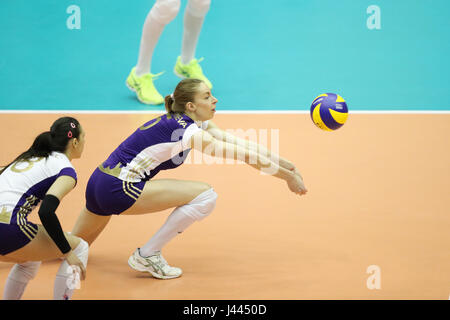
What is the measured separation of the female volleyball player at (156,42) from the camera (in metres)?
7.50

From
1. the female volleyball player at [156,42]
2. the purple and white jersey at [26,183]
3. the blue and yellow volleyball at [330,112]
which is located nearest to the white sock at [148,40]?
the female volleyball player at [156,42]

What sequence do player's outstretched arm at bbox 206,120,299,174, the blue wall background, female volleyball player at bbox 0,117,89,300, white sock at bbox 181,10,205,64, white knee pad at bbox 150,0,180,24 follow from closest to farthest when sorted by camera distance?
1. female volleyball player at bbox 0,117,89,300
2. player's outstretched arm at bbox 206,120,299,174
3. white knee pad at bbox 150,0,180,24
4. white sock at bbox 181,10,205,64
5. the blue wall background

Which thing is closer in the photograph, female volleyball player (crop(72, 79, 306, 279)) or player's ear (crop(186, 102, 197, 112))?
female volleyball player (crop(72, 79, 306, 279))

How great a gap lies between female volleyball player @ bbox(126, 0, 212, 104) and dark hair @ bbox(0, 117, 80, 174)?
3.99 meters

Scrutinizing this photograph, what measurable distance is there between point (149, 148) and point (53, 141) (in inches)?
27.3

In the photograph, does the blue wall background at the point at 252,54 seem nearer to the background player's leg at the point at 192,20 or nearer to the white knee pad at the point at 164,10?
the background player's leg at the point at 192,20

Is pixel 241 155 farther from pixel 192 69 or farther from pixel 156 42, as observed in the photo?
pixel 192 69

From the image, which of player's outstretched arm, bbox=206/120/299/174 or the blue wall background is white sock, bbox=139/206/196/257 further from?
the blue wall background

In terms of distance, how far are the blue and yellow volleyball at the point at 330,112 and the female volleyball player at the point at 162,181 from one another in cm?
86

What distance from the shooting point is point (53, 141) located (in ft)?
12.0

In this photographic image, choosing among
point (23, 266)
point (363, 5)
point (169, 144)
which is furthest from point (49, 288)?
point (363, 5)

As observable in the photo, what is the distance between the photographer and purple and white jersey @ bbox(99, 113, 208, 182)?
414cm

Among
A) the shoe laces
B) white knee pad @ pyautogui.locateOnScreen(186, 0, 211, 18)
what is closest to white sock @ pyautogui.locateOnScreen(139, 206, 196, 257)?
white knee pad @ pyautogui.locateOnScreen(186, 0, 211, 18)

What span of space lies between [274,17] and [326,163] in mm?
4117
